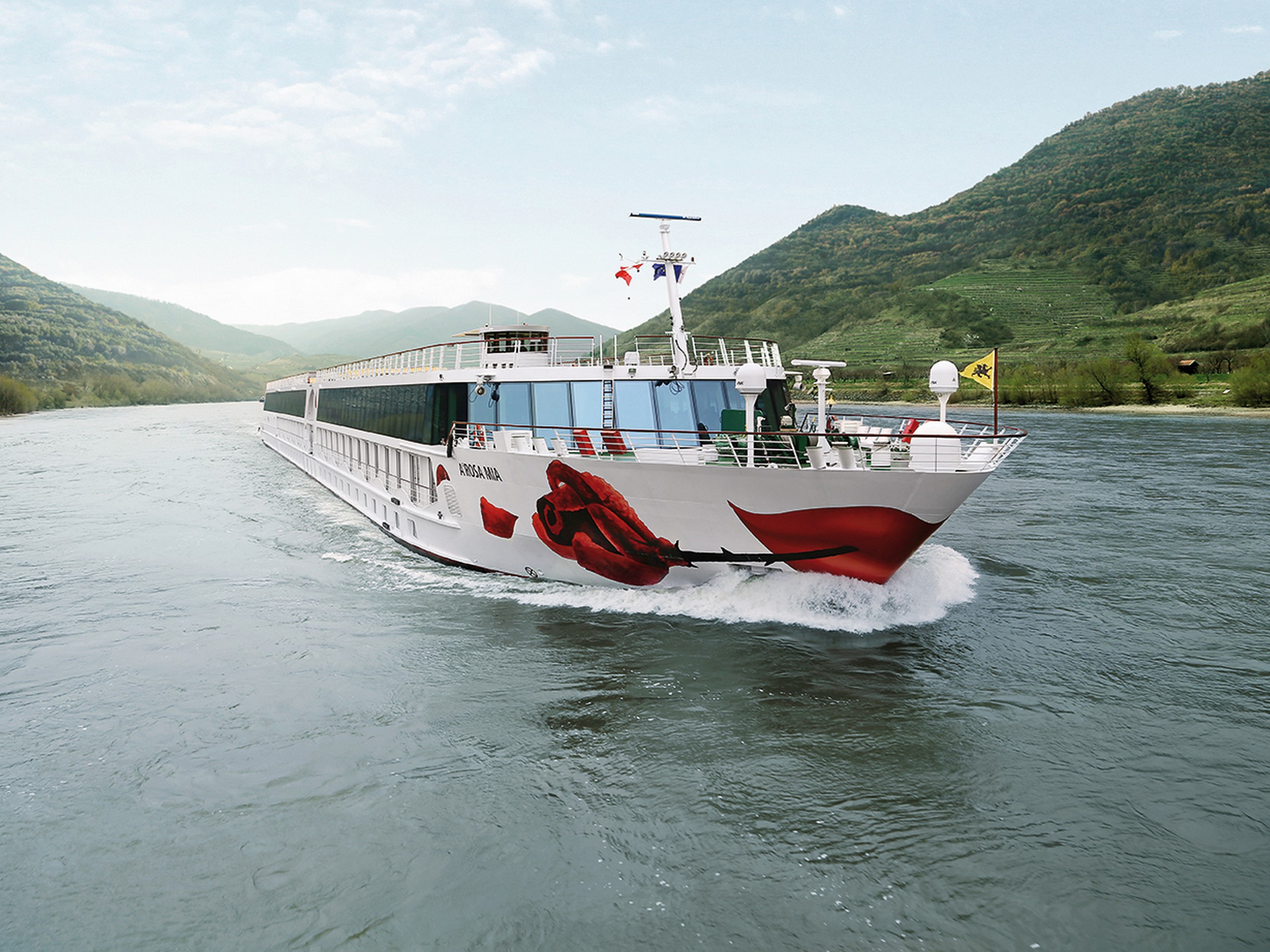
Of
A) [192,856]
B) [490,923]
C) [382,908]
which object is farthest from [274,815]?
[490,923]

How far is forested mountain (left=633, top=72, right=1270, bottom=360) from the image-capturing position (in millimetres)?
106000

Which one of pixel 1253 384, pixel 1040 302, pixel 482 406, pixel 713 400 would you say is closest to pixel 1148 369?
pixel 1253 384

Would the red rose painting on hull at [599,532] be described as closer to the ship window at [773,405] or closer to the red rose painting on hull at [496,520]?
the red rose painting on hull at [496,520]

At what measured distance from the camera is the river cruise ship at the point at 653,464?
34.4ft

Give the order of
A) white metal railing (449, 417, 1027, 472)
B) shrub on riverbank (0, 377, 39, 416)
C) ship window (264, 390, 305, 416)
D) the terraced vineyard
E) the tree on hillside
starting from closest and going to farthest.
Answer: white metal railing (449, 417, 1027, 472)
ship window (264, 390, 305, 416)
the tree on hillside
shrub on riverbank (0, 377, 39, 416)
the terraced vineyard

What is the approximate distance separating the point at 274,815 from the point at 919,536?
348 inches

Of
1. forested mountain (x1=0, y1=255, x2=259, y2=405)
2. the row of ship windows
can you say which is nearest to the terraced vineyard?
the row of ship windows

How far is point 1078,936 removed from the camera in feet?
17.9

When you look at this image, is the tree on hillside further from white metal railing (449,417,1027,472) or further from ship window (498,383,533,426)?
ship window (498,383,533,426)

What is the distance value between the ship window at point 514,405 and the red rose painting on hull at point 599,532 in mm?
2137

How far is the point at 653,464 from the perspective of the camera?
36.5ft

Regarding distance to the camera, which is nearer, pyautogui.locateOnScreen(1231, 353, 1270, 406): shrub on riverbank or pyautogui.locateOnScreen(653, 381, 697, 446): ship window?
pyautogui.locateOnScreen(653, 381, 697, 446): ship window

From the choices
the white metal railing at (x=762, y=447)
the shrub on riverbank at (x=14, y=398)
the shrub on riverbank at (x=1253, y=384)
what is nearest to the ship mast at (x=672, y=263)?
the white metal railing at (x=762, y=447)

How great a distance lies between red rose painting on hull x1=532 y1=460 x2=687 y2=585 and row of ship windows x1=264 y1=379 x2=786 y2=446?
107 cm
